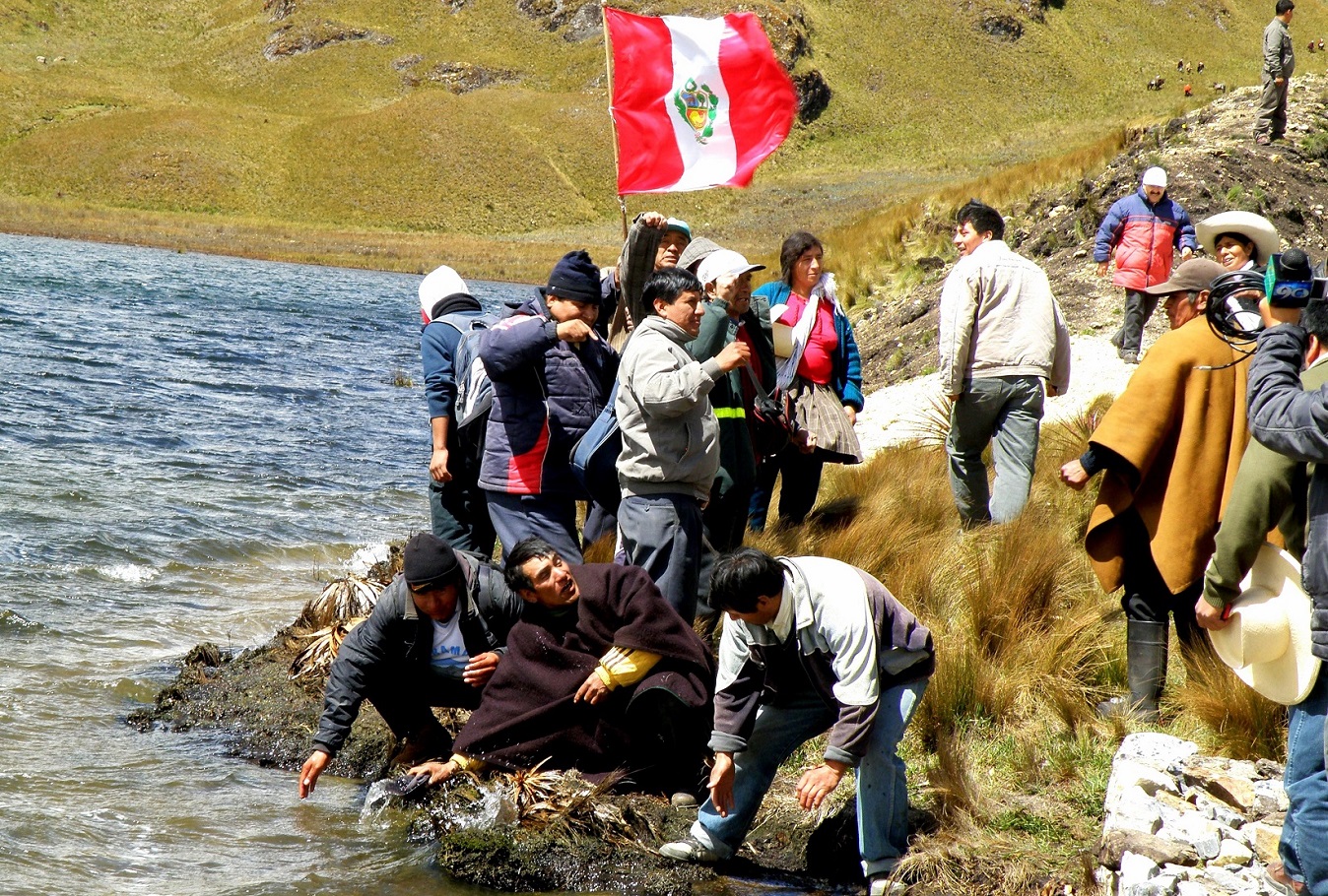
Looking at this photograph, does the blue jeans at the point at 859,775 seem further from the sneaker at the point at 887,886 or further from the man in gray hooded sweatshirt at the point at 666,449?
the man in gray hooded sweatshirt at the point at 666,449

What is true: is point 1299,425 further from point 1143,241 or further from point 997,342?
point 1143,241

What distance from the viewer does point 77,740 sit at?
237 inches

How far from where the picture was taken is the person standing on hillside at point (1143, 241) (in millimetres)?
10531

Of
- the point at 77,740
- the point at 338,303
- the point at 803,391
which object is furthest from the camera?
the point at 338,303

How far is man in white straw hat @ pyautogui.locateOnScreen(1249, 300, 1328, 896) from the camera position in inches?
123

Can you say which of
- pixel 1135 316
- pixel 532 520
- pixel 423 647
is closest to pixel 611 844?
pixel 423 647

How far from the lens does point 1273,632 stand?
344cm

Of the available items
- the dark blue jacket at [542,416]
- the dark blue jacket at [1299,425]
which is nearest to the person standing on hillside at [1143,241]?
the dark blue jacket at [542,416]

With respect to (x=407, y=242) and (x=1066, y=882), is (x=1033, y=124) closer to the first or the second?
(x=407, y=242)

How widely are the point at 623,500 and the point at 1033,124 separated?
335ft

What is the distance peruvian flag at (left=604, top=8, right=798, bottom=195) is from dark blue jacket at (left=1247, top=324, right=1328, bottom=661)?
170 inches

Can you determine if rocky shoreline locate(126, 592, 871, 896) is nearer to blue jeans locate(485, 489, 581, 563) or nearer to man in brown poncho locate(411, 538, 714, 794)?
man in brown poncho locate(411, 538, 714, 794)

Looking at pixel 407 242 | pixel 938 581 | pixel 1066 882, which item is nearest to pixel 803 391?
pixel 938 581

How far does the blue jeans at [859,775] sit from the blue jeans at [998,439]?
2318 millimetres
